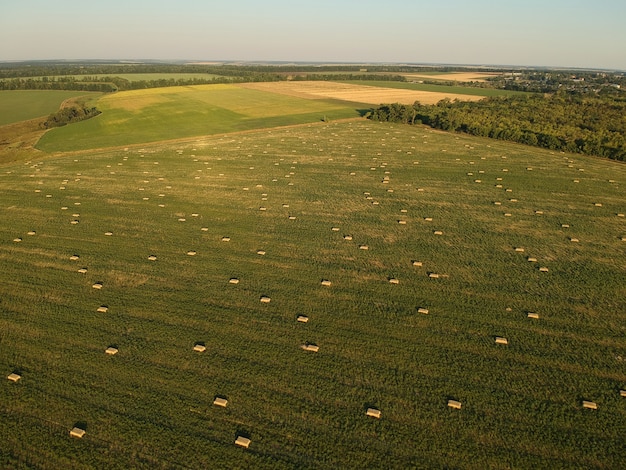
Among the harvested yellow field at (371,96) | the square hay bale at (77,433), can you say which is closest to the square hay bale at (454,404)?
the square hay bale at (77,433)

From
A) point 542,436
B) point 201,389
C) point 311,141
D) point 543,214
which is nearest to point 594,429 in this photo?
point 542,436

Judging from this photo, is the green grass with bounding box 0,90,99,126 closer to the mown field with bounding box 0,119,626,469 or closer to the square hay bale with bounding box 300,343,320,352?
the mown field with bounding box 0,119,626,469

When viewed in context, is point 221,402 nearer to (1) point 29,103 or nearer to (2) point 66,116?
(2) point 66,116

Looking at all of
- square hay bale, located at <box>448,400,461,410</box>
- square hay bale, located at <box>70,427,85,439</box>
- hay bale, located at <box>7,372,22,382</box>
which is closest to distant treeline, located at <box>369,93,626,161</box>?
square hay bale, located at <box>448,400,461,410</box>

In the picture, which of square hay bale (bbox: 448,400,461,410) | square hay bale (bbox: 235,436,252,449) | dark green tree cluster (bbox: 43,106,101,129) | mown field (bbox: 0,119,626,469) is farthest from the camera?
dark green tree cluster (bbox: 43,106,101,129)

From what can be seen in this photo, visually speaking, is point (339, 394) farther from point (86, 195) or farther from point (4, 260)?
point (86, 195)
